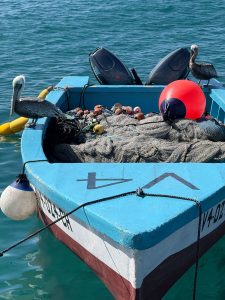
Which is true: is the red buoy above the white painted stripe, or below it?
above

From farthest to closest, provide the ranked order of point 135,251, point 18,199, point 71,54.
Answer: point 71,54 < point 18,199 < point 135,251

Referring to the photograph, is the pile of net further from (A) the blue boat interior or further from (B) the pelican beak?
(B) the pelican beak

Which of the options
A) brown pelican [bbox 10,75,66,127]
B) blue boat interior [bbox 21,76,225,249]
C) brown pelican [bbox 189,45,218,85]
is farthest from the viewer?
brown pelican [bbox 189,45,218,85]

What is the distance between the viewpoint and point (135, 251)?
4801 millimetres

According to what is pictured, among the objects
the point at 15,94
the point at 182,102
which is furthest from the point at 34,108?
the point at 182,102

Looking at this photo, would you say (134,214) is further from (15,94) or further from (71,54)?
(71,54)

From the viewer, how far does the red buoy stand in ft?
24.5

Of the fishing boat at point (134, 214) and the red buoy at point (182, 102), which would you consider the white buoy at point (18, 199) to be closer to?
the fishing boat at point (134, 214)

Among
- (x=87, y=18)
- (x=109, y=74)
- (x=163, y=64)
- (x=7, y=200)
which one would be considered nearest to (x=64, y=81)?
(x=109, y=74)

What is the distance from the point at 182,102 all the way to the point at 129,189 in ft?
7.76

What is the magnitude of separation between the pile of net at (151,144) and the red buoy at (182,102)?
0.18m

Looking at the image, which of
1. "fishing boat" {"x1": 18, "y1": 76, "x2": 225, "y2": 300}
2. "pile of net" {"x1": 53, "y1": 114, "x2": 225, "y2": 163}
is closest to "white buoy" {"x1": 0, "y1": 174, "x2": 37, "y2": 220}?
"fishing boat" {"x1": 18, "y1": 76, "x2": 225, "y2": 300}

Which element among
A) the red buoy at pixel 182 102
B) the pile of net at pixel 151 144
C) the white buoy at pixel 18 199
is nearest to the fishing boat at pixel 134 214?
the white buoy at pixel 18 199

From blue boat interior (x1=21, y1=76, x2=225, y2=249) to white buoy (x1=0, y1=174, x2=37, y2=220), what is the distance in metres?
0.14
